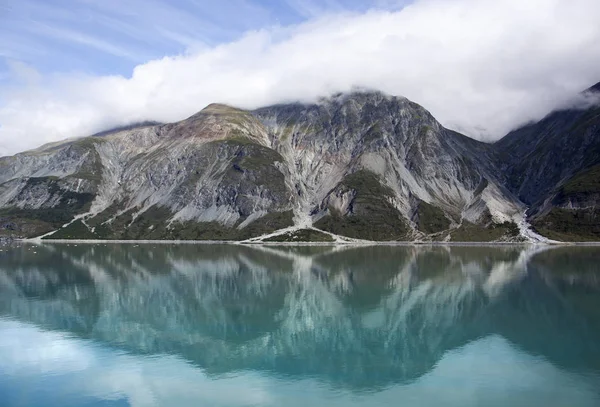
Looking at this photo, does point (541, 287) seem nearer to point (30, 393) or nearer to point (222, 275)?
point (222, 275)

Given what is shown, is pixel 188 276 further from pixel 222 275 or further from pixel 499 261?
pixel 499 261

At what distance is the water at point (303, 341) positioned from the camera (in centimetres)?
3612

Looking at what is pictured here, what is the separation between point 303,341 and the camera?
167ft

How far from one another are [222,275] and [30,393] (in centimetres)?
6969

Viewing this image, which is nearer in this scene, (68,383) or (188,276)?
(68,383)

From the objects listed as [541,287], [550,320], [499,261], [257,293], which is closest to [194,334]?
[257,293]

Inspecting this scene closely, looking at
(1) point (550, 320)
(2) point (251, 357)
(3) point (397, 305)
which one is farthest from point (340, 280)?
(2) point (251, 357)

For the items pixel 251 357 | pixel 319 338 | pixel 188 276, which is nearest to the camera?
pixel 251 357

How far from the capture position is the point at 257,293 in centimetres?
8138

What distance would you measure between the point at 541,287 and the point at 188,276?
67.9 meters

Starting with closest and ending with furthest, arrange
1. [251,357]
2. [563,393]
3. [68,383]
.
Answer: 1. [563,393]
2. [68,383]
3. [251,357]

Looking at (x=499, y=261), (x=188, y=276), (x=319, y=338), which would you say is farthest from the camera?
(x=499, y=261)

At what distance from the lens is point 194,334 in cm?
5438

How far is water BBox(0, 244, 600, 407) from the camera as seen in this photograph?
36.1 metres
